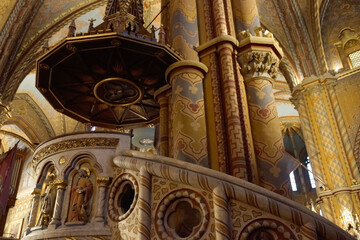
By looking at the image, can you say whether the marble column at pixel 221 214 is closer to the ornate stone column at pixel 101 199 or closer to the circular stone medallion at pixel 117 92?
the ornate stone column at pixel 101 199

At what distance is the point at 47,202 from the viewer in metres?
3.45

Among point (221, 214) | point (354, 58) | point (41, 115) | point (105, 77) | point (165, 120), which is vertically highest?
point (41, 115)

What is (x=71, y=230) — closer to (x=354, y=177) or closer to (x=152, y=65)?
(x=152, y=65)

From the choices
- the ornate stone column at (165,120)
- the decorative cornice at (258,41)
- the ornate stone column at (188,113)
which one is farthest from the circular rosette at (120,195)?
the decorative cornice at (258,41)

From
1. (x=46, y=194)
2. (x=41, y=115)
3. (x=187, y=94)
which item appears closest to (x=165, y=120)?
(x=187, y=94)

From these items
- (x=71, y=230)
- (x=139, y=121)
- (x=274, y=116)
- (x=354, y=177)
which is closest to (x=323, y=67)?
(x=354, y=177)

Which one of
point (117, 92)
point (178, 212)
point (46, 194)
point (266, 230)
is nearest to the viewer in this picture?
point (266, 230)

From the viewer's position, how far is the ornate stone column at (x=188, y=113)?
4059 millimetres

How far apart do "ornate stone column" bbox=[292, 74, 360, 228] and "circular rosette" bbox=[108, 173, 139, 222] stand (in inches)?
279

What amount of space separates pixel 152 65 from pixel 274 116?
8.15ft

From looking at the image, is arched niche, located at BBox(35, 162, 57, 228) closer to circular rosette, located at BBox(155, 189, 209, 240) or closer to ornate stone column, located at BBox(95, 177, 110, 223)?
ornate stone column, located at BBox(95, 177, 110, 223)

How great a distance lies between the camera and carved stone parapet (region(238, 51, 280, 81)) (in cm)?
462

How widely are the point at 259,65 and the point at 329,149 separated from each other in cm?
596

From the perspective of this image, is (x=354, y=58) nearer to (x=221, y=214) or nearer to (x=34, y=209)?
(x=221, y=214)
